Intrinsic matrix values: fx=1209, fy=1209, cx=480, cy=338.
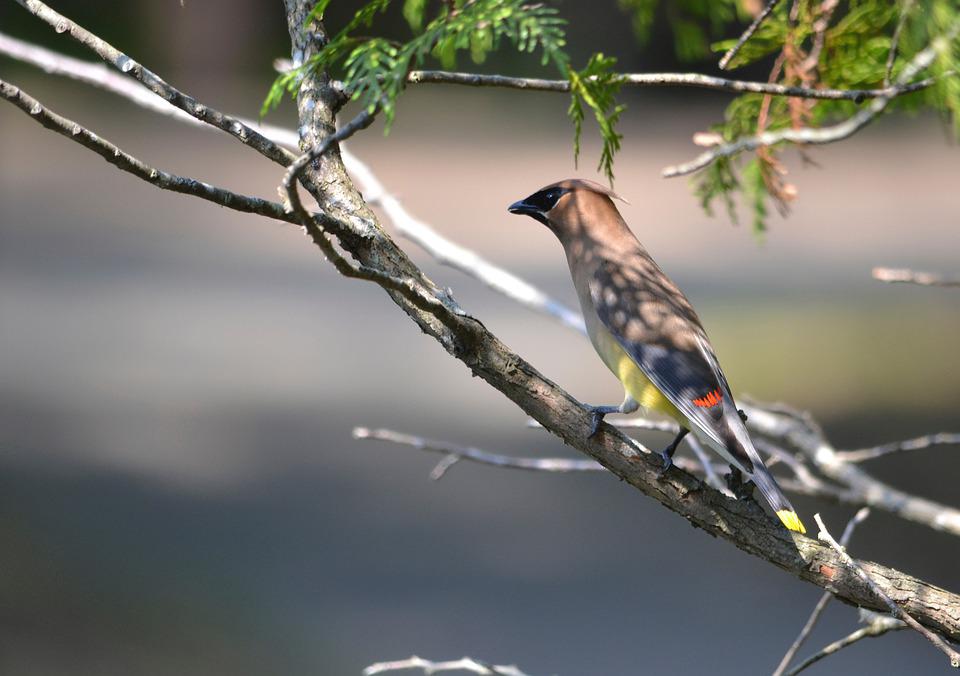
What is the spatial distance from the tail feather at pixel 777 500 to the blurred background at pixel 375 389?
2144 mm

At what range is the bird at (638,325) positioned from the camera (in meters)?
2.84

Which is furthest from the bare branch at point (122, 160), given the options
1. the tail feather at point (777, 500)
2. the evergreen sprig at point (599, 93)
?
the tail feather at point (777, 500)

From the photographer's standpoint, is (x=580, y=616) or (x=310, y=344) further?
(x=310, y=344)

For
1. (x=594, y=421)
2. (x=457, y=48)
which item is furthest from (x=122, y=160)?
(x=594, y=421)

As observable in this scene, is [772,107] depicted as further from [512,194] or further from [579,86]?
[512,194]

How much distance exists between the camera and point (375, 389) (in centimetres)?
973

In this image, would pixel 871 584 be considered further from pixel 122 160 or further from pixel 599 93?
pixel 122 160

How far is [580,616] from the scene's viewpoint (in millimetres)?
6695

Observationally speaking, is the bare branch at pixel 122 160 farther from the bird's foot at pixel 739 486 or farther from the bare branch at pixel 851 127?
the bird's foot at pixel 739 486

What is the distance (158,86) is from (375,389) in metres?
7.80

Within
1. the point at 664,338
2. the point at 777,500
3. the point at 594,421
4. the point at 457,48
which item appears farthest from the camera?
the point at 664,338

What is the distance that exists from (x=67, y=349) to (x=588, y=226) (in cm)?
838

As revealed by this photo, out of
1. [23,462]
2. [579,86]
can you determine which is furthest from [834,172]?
[579,86]

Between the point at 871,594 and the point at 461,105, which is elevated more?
the point at 461,105
